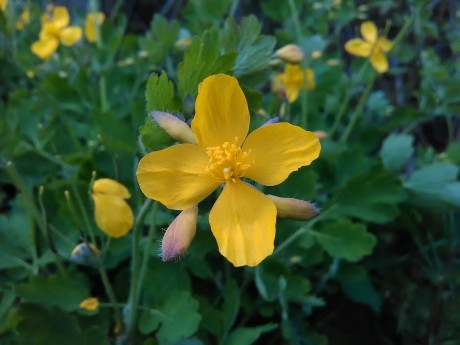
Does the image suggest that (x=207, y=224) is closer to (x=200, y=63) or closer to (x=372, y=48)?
(x=200, y=63)

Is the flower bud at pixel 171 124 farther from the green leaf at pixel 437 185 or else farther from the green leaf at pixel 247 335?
the green leaf at pixel 437 185

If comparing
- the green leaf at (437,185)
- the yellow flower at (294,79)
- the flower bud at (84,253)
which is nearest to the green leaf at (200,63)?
the flower bud at (84,253)

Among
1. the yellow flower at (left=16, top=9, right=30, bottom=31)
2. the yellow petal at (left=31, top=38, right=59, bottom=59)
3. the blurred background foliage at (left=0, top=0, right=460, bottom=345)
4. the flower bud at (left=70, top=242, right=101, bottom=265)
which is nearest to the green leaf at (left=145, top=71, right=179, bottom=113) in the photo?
the blurred background foliage at (left=0, top=0, right=460, bottom=345)

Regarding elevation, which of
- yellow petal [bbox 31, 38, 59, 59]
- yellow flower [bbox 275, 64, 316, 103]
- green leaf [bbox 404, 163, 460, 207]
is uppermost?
yellow petal [bbox 31, 38, 59, 59]

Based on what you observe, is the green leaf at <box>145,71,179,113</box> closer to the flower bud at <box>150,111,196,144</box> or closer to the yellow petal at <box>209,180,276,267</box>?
the flower bud at <box>150,111,196,144</box>

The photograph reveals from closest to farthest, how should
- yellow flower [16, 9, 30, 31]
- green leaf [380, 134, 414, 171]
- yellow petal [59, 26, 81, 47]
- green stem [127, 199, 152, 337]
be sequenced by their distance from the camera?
green stem [127, 199, 152, 337] → green leaf [380, 134, 414, 171] → yellow petal [59, 26, 81, 47] → yellow flower [16, 9, 30, 31]

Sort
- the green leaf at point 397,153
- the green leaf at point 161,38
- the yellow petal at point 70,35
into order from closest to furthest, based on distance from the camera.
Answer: the green leaf at point 397,153 → the green leaf at point 161,38 → the yellow petal at point 70,35
